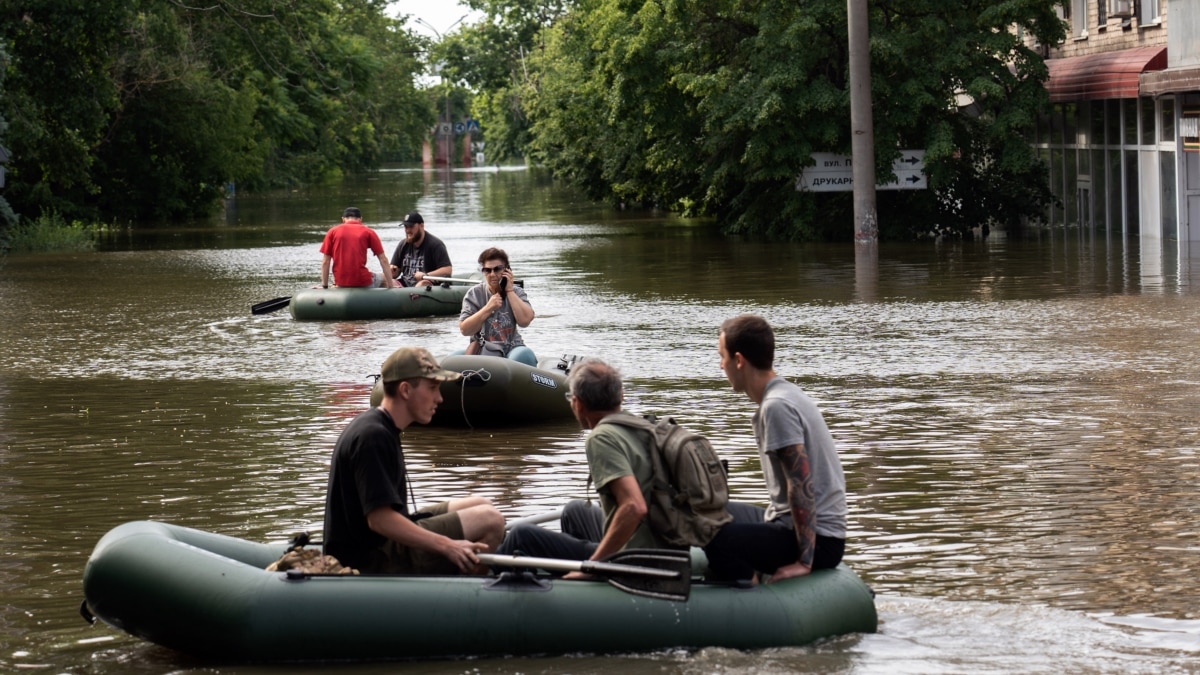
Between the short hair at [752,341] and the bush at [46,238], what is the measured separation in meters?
36.6

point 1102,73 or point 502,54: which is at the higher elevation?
point 502,54

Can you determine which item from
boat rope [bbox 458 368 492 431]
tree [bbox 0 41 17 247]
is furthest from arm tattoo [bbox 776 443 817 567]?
tree [bbox 0 41 17 247]

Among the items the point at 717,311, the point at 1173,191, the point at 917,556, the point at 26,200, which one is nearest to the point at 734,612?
the point at 917,556

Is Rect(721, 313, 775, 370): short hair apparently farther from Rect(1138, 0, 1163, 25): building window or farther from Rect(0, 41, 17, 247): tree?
Rect(0, 41, 17, 247): tree

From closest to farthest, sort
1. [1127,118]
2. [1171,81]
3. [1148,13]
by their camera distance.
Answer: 1. [1171,81]
2. [1148,13]
3. [1127,118]

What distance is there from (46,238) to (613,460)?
125ft

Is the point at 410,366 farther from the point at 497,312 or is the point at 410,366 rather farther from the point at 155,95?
the point at 155,95

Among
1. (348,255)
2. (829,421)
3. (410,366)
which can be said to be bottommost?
(829,421)

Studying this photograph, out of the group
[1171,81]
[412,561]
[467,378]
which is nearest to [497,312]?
[467,378]

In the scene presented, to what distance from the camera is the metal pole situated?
35406 mm

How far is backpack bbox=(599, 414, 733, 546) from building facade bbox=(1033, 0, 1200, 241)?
24.8 m

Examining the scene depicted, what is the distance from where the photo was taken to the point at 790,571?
24.7ft

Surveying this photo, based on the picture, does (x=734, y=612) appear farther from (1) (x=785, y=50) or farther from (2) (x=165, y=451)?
(1) (x=785, y=50)

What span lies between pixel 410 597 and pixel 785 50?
31.6m
